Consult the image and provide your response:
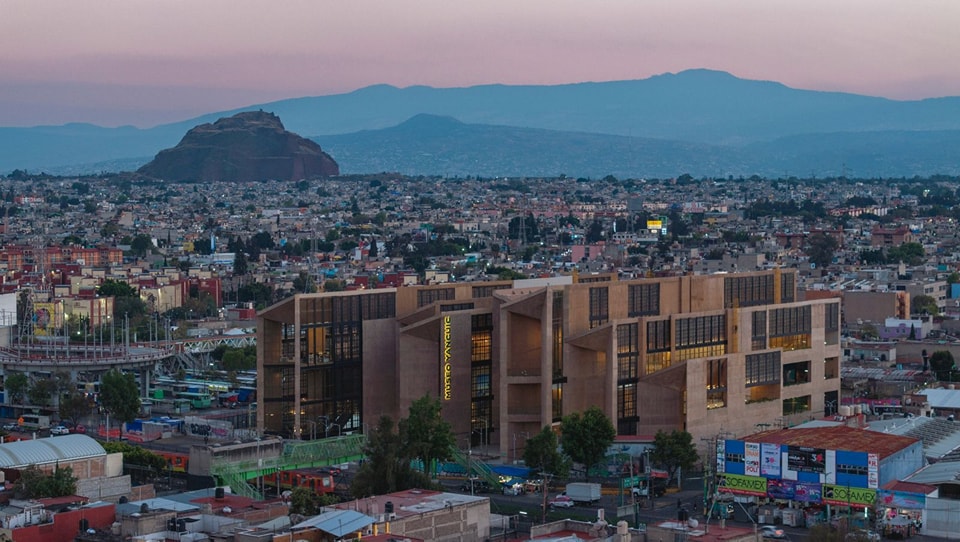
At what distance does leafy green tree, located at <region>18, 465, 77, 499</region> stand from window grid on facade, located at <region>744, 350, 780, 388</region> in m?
26.5

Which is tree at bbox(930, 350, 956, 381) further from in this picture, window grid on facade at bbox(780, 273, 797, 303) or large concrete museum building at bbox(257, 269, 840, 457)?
large concrete museum building at bbox(257, 269, 840, 457)

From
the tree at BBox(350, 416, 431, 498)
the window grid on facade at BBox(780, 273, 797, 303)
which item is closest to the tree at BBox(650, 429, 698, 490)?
the tree at BBox(350, 416, 431, 498)

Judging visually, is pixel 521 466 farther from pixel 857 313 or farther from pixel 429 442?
pixel 857 313

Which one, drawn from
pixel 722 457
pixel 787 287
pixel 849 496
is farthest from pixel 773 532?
pixel 787 287

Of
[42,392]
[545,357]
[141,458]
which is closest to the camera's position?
[141,458]

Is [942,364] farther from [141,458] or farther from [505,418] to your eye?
[141,458]

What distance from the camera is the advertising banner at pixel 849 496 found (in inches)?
1909

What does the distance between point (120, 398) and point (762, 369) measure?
2546 cm

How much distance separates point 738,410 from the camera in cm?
6112

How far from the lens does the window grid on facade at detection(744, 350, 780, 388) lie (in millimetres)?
62084

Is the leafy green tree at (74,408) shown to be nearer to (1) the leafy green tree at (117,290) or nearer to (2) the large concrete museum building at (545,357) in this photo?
(2) the large concrete museum building at (545,357)

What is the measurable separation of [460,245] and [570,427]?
126m

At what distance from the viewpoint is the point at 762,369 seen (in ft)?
206

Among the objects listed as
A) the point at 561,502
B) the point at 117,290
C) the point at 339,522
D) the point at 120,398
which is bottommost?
the point at 561,502
